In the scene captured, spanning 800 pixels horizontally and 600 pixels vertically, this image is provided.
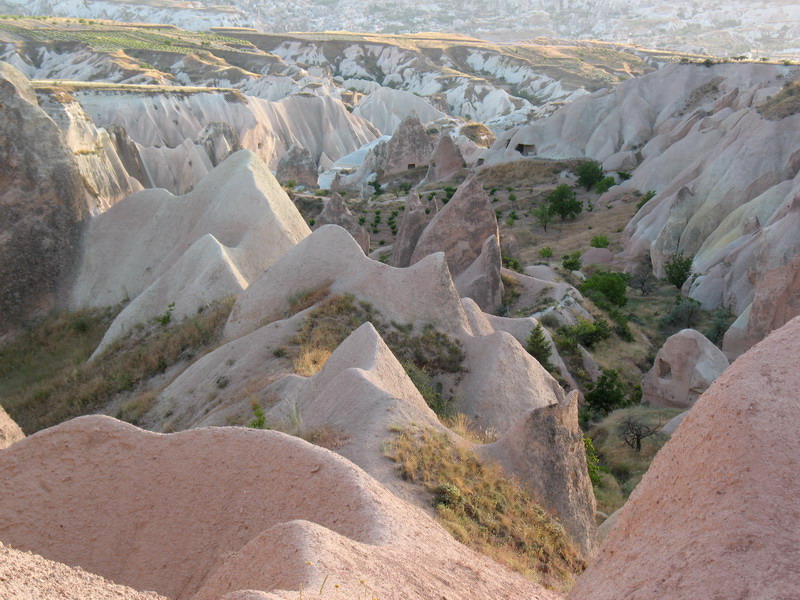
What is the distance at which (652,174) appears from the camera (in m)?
45.3

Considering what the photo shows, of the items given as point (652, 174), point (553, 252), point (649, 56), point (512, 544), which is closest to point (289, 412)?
point (512, 544)

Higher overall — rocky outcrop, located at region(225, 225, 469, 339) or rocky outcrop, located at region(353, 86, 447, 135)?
rocky outcrop, located at region(225, 225, 469, 339)

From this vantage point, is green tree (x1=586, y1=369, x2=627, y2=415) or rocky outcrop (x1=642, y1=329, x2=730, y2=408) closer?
rocky outcrop (x1=642, y1=329, x2=730, y2=408)

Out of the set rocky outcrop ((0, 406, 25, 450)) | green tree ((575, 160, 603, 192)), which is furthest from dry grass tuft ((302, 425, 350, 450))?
green tree ((575, 160, 603, 192))

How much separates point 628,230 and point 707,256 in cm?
758

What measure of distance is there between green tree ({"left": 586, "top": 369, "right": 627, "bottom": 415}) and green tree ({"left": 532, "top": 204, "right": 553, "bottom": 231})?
77.4 feet

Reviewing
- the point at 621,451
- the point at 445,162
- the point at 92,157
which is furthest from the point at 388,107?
the point at 621,451

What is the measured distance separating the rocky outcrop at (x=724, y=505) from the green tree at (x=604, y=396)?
14.9 m

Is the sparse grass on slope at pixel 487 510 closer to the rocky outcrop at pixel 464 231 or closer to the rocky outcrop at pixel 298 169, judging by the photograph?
the rocky outcrop at pixel 464 231

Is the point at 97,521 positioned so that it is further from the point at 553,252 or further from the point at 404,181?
the point at 404,181

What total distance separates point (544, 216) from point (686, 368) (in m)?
24.2

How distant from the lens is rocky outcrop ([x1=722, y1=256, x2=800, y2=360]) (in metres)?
20.6

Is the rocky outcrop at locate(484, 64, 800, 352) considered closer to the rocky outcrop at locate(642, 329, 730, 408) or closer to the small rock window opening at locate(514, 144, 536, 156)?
the small rock window opening at locate(514, 144, 536, 156)

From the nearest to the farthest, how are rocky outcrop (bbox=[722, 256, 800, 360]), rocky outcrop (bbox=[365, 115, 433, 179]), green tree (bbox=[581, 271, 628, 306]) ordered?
rocky outcrop (bbox=[722, 256, 800, 360]), green tree (bbox=[581, 271, 628, 306]), rocky outcrop (bbox=[365, 115, 433, 179])
